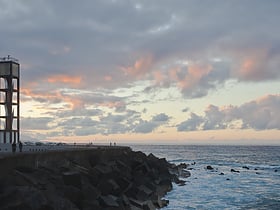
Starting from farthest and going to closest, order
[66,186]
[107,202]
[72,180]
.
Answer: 1. [107,202]
2. [72,180]
3. [66,186]

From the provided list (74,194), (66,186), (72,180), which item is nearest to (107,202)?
(72,180)

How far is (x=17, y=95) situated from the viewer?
40000 mm

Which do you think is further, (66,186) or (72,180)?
(72,180)

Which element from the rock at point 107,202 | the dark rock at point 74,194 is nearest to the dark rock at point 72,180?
the dark rock at point 74,194

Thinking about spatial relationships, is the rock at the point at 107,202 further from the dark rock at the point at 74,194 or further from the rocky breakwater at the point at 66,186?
the dark rock at the point at 74,194

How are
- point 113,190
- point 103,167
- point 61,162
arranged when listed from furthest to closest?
point 103,167 → point 61,162 → point 113,190

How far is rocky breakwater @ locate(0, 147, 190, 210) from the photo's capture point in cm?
1323

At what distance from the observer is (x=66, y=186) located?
16.5 m

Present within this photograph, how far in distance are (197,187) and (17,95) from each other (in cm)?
2135

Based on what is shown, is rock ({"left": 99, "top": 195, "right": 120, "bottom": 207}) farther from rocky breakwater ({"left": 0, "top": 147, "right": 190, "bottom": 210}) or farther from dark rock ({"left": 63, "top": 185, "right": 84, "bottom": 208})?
dark rock ({"left": 63, "top": 185, "right": 84, "bottom": 208})

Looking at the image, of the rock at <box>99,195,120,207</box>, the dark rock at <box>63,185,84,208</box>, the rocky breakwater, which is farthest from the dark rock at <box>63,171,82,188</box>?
the rock at <box>99,195,120,207</box>

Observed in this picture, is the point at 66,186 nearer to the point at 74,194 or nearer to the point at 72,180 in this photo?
the point at 74,194

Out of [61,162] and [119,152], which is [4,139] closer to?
[119,152]

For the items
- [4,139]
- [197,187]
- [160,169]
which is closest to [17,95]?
[4,139]
